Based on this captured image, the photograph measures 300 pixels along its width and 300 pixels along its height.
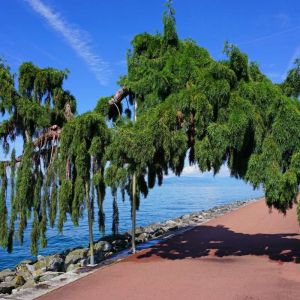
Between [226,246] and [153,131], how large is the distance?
20.6 ft

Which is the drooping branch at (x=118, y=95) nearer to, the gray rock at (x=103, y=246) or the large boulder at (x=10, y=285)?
the gray rock at (x=103, y=246)

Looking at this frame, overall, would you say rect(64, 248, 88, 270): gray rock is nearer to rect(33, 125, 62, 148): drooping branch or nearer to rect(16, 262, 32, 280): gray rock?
rect(16, 262, 32, 280): gray rock

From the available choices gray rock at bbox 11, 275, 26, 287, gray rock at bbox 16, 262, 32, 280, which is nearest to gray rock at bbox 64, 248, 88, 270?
gray rock at bbox 16, 262, 32, 280

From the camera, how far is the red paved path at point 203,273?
28.0 feet

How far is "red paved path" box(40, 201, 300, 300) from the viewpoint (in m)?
8.52

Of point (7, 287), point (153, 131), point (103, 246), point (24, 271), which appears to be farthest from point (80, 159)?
point (24, 271)

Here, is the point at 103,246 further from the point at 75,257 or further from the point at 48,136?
the point at 48,136

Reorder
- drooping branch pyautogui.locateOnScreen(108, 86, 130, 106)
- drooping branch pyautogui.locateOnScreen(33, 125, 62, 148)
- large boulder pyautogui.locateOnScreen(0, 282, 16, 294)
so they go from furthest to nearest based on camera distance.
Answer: drooping branch pyautogui.locateOnScreen(108, 86, 130, 106) < drooping branch pyautogui.locateOnScreen(33, 125, 62, 148) < large boulder pyautogui.locateOnScreen(0, 282, 16, 294)

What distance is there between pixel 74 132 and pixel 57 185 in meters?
2.22

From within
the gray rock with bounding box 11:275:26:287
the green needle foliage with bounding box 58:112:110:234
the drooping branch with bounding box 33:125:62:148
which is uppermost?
the drooping branch with bounding box 33:125:62:148

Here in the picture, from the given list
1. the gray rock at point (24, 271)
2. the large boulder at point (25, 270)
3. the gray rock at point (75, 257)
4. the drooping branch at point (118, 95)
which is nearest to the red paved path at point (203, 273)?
the gray rock at point (75, 257)

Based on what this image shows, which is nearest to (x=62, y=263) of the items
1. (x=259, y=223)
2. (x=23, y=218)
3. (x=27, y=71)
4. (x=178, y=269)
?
(x=23, y=218)

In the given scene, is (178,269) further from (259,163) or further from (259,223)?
(259,223)

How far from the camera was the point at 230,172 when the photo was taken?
1134 centimetres
